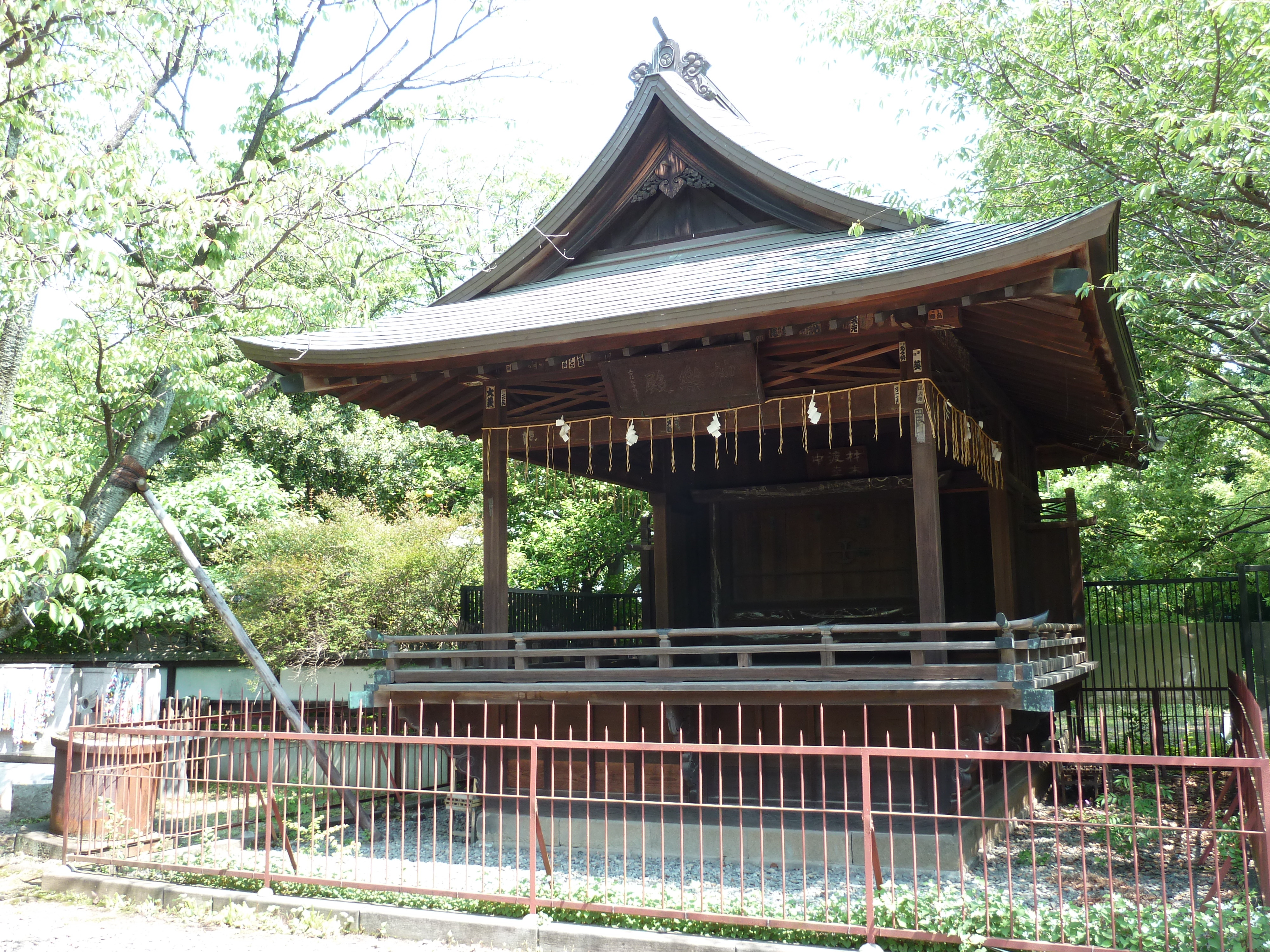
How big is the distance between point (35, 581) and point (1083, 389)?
10.5 meters

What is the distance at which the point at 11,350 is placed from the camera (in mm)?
9633

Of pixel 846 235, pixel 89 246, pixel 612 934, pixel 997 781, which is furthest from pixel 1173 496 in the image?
pixel 89 246

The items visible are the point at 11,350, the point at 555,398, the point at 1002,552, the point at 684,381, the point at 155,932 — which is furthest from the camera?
the point at 1002,552

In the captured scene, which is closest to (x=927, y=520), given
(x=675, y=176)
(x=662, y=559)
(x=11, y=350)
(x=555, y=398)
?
(x=555, y=398)

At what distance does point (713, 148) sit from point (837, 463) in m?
4.29

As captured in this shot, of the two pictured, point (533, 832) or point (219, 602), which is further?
point (219, 602)

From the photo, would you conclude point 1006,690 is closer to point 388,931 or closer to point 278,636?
point 388,931

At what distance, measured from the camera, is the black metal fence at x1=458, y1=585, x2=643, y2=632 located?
13492 millimetres

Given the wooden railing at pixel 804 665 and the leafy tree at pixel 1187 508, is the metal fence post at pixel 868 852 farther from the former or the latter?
the leafy tree at pixel 1187 508

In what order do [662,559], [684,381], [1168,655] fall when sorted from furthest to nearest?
[1168,655]
[662,559]
[684,381]

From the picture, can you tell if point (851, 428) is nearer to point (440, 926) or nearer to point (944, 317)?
point (944, 317)

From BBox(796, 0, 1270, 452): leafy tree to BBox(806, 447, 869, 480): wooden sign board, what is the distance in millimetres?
3149

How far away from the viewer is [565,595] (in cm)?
1452

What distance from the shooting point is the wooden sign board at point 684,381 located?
866 centimetres
